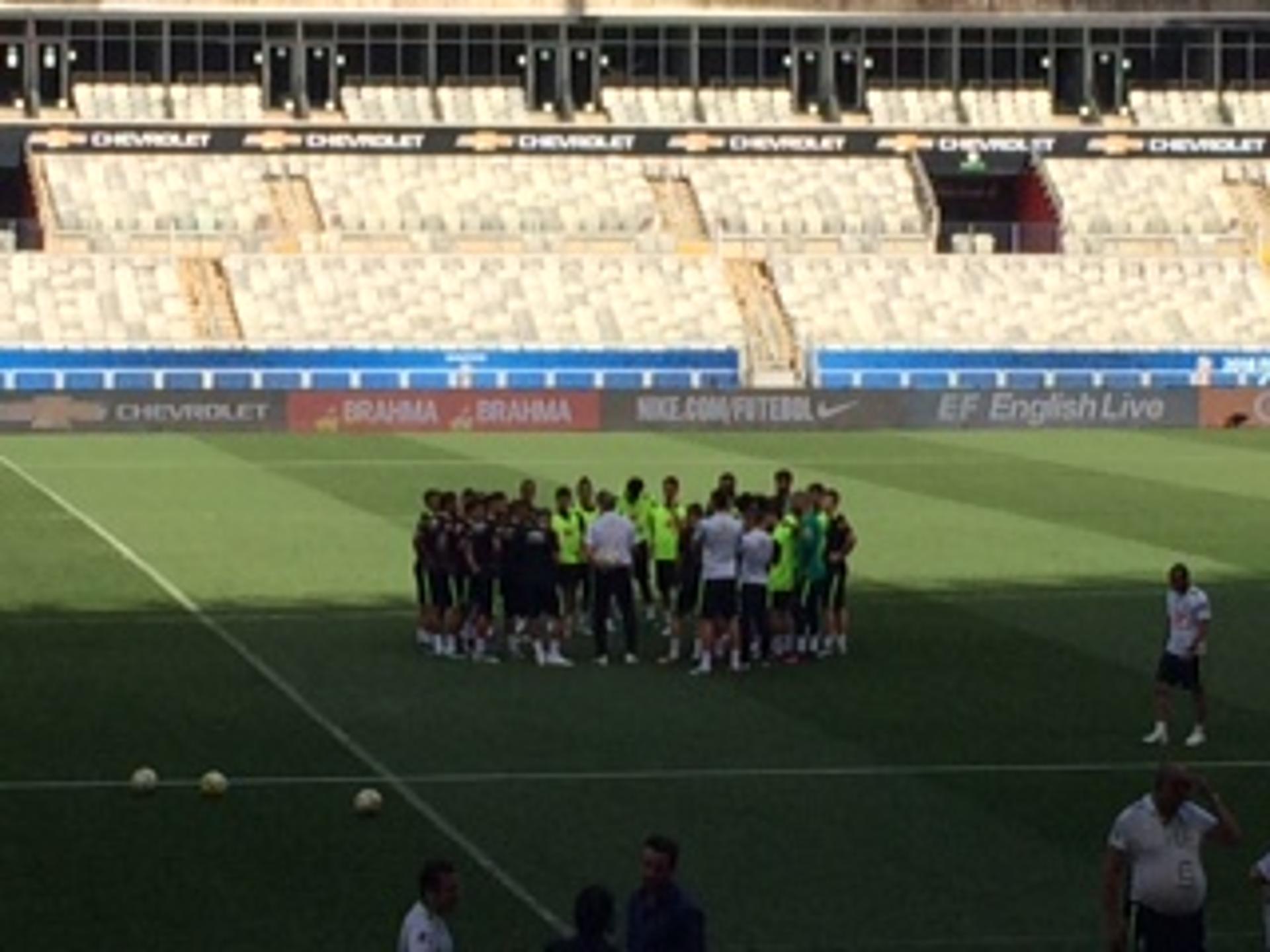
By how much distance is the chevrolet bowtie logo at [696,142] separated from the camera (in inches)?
3829

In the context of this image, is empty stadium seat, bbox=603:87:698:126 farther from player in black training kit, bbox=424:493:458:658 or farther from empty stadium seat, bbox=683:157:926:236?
player in black training kit, bbox=424:493:458:658

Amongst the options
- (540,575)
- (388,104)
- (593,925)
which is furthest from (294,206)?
(593,925)

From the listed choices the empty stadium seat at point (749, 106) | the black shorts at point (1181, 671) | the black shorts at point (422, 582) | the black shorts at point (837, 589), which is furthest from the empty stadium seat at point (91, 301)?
the black shorts at point (1181, 671)

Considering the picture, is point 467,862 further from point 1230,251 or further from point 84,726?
point 1230,251

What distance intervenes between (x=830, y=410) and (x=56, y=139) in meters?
25.8

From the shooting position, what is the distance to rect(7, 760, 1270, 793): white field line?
27.5 m

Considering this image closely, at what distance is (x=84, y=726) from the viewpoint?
30406 millimetres

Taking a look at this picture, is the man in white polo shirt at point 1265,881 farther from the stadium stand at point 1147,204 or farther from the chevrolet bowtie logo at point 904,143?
the chevrolet bowtie logo at point 904,143

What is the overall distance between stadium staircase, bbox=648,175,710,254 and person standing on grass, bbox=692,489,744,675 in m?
58.7

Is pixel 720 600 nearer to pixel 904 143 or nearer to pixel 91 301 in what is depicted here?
pixel 91 301

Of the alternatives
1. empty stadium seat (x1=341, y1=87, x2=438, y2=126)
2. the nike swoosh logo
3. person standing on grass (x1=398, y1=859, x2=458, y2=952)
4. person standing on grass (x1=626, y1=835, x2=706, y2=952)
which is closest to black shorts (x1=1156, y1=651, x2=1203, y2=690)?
person standing on grass (x1=626, y1=835, x2=706, y2=952)

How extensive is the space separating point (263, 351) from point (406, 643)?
4458 cm

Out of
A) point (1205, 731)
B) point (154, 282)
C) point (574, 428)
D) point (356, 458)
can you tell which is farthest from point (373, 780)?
point (154, 282)

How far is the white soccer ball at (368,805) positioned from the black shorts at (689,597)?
8.64 meters
